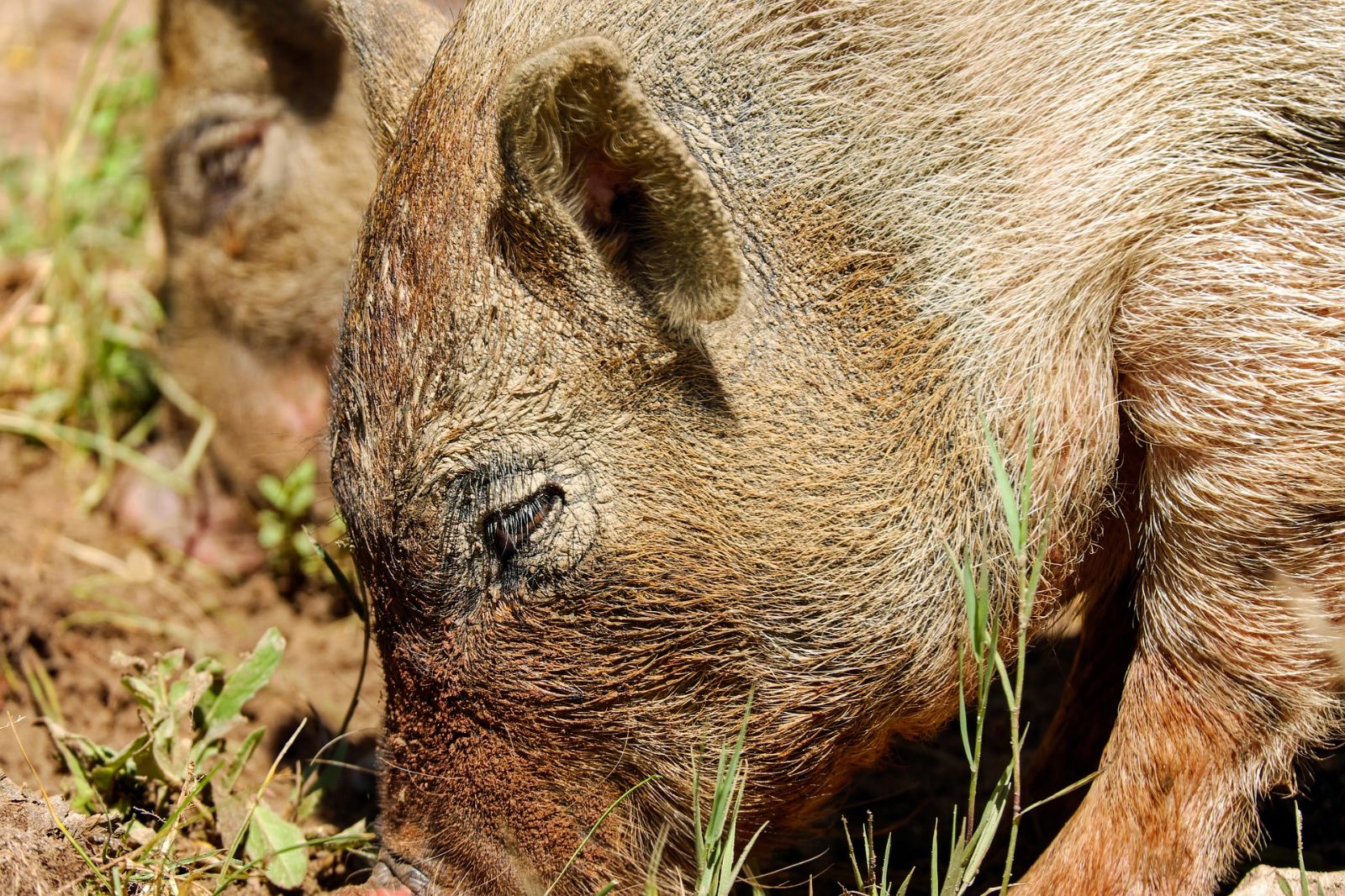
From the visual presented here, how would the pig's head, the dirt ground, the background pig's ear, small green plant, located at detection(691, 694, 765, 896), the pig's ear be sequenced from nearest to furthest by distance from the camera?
the background pig's ear < small green plant, located at detection(691, 694, 765, 896) < the pig's head < the pig's ear < the dirt ground

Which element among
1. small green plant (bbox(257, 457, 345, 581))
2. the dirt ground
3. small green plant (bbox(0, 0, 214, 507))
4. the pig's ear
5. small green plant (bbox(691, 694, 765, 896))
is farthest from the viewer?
small green plant (bbox(0, 0, 214, 507))

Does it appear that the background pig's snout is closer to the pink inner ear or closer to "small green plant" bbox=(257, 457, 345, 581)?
the pink inner ear

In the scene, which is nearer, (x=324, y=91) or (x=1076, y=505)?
(x=1076, y=505)

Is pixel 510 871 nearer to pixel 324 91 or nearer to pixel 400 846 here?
pixel 400 846

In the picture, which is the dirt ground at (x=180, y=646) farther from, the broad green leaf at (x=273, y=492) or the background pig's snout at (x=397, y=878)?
the background pig's snout at (x=397, y=878)

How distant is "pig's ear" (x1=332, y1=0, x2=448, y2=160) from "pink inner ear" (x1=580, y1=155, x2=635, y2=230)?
80 centimetres

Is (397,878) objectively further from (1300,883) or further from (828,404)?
(1300,883)

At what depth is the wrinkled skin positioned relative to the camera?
278 centimetres

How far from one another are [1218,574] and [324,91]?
148 inches

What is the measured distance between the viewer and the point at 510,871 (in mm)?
2838

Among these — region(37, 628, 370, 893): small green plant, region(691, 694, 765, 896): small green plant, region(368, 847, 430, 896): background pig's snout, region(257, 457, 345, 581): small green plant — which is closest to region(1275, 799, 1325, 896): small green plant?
region(691, 694, 765, 896): small green plant

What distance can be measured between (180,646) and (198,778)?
4.47 feet

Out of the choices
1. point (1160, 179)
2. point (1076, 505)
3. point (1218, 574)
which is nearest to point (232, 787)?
point (1076, 505)

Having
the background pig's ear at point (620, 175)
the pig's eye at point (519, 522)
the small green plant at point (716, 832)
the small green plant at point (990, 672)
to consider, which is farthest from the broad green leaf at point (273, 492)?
the small green plant at point (990, 672)
